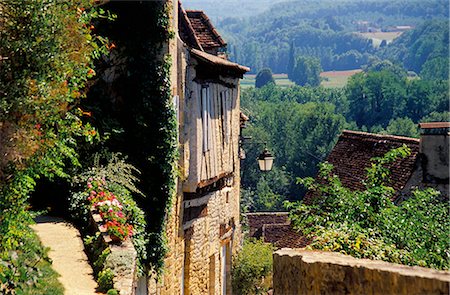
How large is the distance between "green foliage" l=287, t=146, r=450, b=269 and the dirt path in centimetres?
237

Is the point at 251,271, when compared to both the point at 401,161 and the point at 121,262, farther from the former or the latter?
the point at 121,262

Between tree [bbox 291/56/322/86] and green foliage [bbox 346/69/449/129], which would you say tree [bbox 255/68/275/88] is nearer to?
tree [bbox 291/56/322/86]

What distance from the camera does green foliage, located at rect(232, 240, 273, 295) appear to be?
62.4ft

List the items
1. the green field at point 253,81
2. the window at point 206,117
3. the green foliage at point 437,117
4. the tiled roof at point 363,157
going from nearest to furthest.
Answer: the window at point 206,117 < the tiled roof at point 363,157 < the green foliage at point 437,117 < the green field at point 253,81

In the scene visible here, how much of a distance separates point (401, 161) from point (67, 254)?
352 inches

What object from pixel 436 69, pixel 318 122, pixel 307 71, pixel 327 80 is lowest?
pixel 327 80

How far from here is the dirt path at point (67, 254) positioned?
7.78 meters

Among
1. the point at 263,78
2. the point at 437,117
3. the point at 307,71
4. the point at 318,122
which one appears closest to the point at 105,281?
the point at 318,122

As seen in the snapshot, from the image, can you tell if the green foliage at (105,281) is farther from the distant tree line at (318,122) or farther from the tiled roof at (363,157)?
the distant tree line at (318,122)

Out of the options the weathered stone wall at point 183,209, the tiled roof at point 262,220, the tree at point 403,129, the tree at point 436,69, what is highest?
the weathered stone wall at point 183,209

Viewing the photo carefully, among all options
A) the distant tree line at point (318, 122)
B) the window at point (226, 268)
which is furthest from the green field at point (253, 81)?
the window at point (226, 268)

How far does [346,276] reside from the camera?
16.7ft

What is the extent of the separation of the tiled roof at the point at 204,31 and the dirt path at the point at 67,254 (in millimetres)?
9090

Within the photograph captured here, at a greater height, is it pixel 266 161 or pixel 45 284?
pixel 45 284
